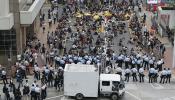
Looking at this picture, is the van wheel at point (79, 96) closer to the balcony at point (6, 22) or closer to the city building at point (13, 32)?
the balcony at point (6, 22)

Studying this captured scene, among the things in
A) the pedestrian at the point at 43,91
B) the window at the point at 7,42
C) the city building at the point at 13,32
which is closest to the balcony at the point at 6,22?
the city building at the point at 13,32

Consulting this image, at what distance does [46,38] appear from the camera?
197 ft

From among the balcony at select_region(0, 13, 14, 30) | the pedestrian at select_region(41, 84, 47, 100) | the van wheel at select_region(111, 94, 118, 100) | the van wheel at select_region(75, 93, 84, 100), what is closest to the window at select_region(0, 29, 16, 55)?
the balcony at select_region(0, 13, 14, 30)

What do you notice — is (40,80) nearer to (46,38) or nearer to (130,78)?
(130,78)

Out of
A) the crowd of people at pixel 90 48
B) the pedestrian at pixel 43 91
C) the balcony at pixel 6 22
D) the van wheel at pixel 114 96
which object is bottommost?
the van wheel at pixel 114 96

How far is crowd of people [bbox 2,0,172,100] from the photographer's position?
42969mm

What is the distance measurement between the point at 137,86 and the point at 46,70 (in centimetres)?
744

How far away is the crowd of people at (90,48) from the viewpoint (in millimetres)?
42969

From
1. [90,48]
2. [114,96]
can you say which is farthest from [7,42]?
[114,96]

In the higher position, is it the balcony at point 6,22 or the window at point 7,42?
the balcony at point 6,22

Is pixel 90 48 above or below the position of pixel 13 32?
below

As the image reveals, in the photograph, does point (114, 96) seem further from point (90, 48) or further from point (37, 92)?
point (90, 48)

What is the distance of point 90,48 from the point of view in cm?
5347

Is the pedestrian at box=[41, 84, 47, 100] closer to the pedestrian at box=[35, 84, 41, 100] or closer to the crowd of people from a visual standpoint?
the crowd of people
